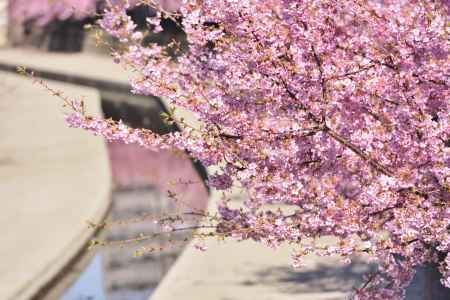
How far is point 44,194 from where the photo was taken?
1462cm

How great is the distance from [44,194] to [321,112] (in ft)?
27.6

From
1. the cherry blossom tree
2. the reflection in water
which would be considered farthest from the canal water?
the cherry blossom tree

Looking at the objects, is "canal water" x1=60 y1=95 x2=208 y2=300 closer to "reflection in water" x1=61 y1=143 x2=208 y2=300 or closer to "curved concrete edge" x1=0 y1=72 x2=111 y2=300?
"reflection in water" x1=61 y1=143 x2=208 y2=300

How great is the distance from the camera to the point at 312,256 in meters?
10.4

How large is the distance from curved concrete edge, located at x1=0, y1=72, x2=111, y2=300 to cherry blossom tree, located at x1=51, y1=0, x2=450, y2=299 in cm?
409

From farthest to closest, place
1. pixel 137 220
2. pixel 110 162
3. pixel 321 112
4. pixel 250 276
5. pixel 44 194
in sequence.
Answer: pixel 110 162 < pixel 44 194 < pixel 250 276 < pixel 137 220 < pixel 321 112

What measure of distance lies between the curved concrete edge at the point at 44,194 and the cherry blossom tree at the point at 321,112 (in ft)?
13.4

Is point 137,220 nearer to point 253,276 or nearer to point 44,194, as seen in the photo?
point 253,276

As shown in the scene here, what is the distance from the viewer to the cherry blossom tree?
663 centimetres

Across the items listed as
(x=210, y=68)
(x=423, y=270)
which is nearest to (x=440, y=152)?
(x=210, y=68)

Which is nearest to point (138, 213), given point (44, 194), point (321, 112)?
point (44, 194)

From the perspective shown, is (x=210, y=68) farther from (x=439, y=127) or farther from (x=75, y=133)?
(x=75, y=133)

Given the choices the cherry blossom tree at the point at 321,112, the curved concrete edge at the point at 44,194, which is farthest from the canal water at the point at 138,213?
the cherry blossom tree at the point at 321,112

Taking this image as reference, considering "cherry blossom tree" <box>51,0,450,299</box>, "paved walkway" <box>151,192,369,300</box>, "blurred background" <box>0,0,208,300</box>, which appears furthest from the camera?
"blurred background" <box>0,0,208,300</box>
